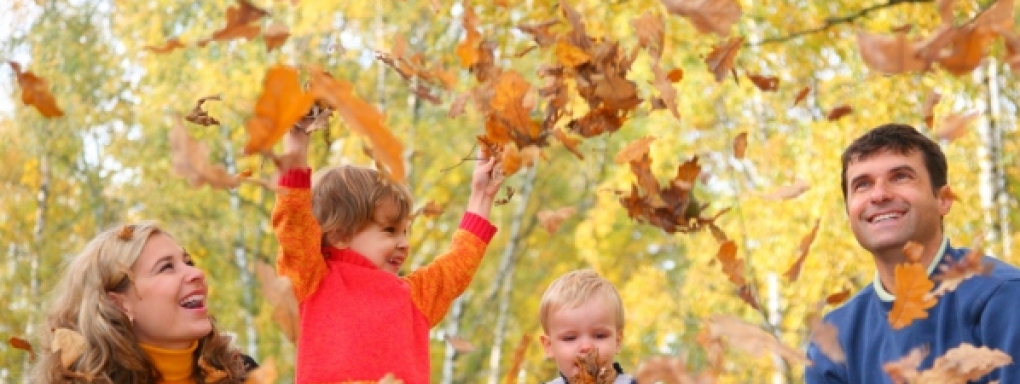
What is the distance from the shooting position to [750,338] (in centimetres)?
226

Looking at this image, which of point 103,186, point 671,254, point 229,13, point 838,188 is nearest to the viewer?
point 229,13

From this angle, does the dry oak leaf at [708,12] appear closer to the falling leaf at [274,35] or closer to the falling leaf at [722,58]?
the falling leaf at [722,58]

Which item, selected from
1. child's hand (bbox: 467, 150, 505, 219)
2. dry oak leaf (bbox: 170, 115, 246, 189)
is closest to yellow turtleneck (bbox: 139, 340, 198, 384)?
child's hand (bbox: 467, 150, 505, 219)

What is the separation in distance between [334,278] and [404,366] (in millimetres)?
273

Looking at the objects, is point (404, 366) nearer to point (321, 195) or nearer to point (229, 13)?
point (321, 195)

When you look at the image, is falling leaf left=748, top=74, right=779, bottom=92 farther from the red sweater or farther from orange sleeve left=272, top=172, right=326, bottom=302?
orange sleeve left=272, top=172, right=326, bottom=302

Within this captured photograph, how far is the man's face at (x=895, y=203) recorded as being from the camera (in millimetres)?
3404

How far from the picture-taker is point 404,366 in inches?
128

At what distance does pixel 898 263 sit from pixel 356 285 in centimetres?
138

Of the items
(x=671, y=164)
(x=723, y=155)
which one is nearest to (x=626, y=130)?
(x=671, y=164)

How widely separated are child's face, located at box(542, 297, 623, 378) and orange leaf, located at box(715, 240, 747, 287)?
2.58 feet

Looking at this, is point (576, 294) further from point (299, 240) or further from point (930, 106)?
point (930, 106)

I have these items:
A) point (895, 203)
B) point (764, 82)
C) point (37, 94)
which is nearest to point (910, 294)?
point (764, 82)

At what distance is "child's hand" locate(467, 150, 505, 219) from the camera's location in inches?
134
